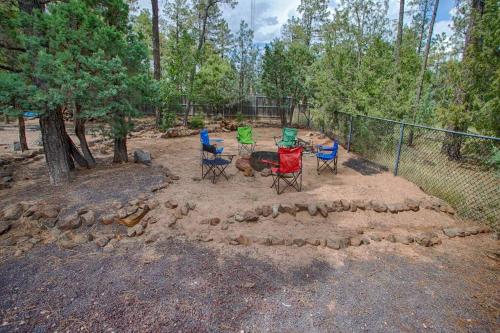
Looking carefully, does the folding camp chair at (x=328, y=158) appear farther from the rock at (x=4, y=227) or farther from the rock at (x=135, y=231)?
the rock at (x=4, y=227)

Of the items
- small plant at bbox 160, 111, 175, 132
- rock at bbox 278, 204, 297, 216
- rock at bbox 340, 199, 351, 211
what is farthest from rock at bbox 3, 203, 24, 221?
small plant at bbox 160, 111, 175, 132

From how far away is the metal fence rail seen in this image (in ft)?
14.4

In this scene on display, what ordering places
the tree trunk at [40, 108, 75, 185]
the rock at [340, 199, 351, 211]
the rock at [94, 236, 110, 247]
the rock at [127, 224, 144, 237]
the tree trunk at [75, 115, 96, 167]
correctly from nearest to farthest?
the rock at [94, 236, 110, 247]
the rock at [127, 224, 144, 237]
the rock at [340, 199, 351, 211]
the tree trunk at [40, 108, 75, 185]
the tree trunk at [75, 115, 96, 167]

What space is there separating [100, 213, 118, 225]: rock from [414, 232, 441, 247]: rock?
166 inches

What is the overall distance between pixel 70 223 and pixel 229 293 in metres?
2.46

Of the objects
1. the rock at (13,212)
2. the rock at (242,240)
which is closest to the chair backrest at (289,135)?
the rock at (242,240)

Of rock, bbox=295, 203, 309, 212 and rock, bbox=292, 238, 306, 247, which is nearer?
rock, bbox=292, 238, 306, 247

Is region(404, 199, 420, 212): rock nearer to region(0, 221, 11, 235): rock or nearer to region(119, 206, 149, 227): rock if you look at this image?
region(119, 206, 149, 227): rock

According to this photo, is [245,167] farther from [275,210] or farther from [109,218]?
[109,218]

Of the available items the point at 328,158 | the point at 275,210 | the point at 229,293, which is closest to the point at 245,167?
the point at 328,158

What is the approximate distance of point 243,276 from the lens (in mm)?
2756

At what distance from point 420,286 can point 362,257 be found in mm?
639

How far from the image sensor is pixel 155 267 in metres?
2.85

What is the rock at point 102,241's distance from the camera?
3217mm
